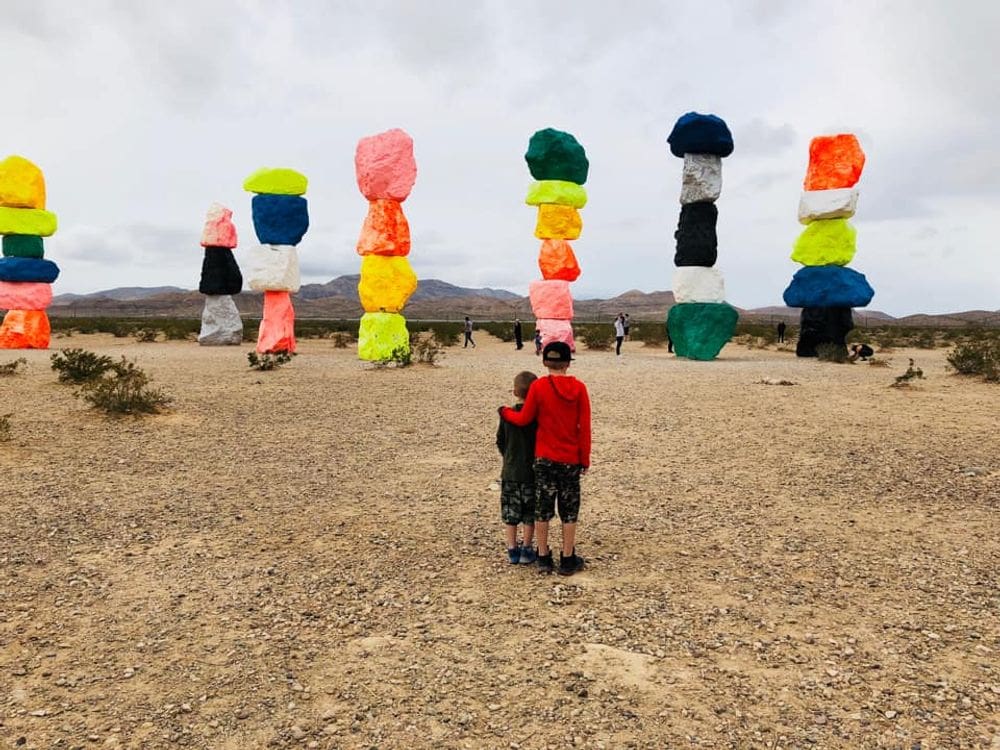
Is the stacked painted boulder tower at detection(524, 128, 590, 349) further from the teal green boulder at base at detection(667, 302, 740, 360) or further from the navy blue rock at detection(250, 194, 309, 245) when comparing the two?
the navy blue rock at detection(250, 194, 309, 245)

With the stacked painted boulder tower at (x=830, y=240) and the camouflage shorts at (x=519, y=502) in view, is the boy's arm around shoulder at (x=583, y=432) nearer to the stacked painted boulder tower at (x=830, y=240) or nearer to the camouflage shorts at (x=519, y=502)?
the camouflage shorts at (x=519, y=502)

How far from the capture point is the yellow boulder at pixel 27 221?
831 inches

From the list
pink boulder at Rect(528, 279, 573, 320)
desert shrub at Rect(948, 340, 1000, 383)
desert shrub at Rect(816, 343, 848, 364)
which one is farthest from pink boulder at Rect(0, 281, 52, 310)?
desert shrub at Rect(948, 340, 1000, 383)

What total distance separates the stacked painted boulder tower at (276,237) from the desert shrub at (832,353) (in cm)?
1558

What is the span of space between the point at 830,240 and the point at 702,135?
16.0 ft

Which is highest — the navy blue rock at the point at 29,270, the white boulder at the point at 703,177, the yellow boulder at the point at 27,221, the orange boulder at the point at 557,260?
the white boulder at the point at 703,177

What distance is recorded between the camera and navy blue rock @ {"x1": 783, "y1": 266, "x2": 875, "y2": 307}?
1952 centimetres

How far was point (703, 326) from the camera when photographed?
20.5 m

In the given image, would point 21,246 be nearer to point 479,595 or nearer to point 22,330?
point 22,330

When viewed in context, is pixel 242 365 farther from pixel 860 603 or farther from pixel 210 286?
pixel 860 603

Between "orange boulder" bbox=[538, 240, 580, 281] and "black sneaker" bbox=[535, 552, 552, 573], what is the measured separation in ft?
53.8

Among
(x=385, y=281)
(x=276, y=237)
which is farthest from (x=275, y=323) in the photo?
(x=385, y=281)

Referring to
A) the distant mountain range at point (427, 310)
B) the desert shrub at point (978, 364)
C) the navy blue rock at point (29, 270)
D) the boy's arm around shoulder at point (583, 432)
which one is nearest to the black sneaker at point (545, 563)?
the boy's arm around shoulder at point (583, 432)

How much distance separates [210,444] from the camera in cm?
839
